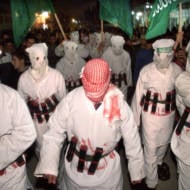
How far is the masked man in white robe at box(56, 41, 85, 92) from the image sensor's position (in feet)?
25.3

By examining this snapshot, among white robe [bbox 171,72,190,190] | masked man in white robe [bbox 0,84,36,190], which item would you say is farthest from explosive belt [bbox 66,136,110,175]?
white robe [bbox 171,72,190,190]

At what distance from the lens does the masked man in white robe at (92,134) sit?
3.30m

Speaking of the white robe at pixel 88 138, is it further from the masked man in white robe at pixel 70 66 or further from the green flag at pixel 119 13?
the masked man in white robe at pixel 70 66

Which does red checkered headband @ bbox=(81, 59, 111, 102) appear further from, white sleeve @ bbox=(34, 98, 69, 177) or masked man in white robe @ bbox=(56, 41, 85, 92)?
masked man in white robe @ bbox=(56, 41, 85, 92)

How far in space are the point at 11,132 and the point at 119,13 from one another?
4248 mm

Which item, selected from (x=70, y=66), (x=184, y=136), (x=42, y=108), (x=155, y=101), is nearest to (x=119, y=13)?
(x=70, y=66)

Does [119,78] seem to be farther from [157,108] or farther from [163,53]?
[163,53]

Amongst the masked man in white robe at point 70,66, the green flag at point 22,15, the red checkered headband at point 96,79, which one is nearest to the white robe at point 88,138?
the red checkered headband at point 96,79

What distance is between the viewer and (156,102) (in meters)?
5.04

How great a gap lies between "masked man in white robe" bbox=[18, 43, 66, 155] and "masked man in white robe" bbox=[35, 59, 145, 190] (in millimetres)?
1654

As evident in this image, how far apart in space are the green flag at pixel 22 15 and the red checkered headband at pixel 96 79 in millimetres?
3737

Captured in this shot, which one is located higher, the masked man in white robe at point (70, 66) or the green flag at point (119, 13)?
the green flag at point (119, 13)

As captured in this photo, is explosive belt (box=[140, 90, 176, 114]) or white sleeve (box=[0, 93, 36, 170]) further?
explosive belt (box=[140, 90, 176, 114])

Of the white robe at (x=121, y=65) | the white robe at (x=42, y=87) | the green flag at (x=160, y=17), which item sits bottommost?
the white robe at (x=121, y=65)
